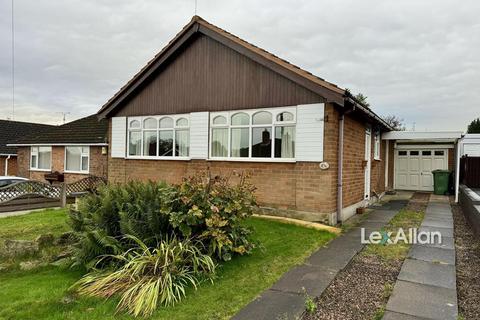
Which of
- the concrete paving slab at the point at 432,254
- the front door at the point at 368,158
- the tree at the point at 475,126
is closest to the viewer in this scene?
the concrete paving slab at the point at 432,254

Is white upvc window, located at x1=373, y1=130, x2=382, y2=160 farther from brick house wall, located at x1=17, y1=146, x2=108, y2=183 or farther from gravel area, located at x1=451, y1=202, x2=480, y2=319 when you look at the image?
brick house wall, located at x1=17, y1=146, x2=108, y2=183

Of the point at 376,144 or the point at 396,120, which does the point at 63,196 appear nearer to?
the point at 376,144

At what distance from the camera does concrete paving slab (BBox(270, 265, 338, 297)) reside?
14.8ft

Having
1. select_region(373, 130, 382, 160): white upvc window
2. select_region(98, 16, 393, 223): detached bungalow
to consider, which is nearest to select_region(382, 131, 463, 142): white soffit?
select_region(373, 130, 382, 160): white upvc window

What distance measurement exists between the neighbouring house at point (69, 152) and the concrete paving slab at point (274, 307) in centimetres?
1470

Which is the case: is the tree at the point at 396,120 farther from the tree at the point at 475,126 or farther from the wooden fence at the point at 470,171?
the wooden fence at the point at 470,171

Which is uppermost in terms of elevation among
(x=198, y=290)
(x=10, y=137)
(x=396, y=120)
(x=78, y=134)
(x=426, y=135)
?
(x=396, y=120)

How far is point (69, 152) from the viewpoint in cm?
1911

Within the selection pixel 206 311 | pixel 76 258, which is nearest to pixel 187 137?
pixel 76 258

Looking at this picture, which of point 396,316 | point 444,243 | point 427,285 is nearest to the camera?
point 396,316

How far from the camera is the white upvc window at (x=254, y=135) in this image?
915cm

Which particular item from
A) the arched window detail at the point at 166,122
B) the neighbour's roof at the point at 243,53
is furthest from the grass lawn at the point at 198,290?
the arched window detail at the point at 166,122

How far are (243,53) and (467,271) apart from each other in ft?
24.0

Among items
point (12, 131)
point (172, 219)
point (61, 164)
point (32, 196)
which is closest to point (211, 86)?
point (172, 219)
